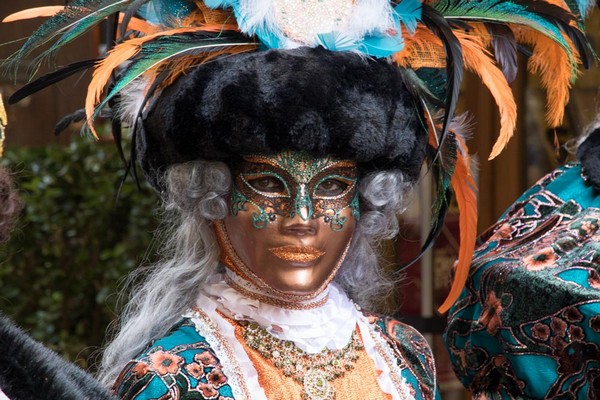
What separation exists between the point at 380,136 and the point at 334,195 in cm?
18

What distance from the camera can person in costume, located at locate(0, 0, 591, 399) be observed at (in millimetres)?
2646

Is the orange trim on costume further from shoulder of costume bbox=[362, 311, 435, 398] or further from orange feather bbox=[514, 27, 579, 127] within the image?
orange feather bbox=[514, 27, 579, 127]

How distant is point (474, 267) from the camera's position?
3150 millimetres

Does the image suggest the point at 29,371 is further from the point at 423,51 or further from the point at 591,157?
the point at 591,157

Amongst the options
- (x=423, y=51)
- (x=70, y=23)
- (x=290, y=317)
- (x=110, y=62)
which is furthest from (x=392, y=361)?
(x=70, y=23)

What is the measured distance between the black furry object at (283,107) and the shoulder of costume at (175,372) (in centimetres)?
44

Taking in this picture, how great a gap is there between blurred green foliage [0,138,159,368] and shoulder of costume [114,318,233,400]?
7.29ft

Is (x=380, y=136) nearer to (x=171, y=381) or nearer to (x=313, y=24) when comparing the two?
(x=313, y=24)

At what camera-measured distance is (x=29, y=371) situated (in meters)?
2.02

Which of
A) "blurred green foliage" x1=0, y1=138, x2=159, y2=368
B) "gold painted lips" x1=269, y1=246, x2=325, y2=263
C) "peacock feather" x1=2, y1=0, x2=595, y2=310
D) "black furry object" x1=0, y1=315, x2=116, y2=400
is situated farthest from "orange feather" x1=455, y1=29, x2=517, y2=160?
"blurred green foliage" x1=0, y1=138, x2=159, y2=368

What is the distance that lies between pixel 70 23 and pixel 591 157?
1.44 m

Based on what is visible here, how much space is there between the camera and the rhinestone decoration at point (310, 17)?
2723 millimetres

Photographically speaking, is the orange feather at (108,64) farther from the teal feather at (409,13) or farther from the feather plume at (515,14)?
the feather plume at (515,14)

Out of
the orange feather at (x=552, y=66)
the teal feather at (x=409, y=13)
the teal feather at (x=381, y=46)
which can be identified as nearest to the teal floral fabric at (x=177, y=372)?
the teal feather at (x=381, y=46)
